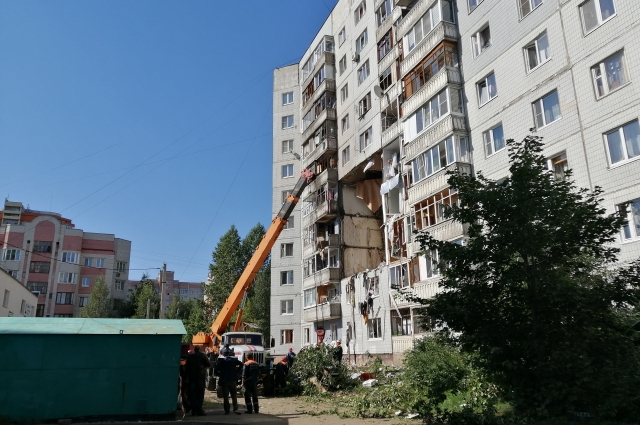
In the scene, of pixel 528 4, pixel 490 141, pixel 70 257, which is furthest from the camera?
pixel 70 257

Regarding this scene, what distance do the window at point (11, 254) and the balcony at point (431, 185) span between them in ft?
188

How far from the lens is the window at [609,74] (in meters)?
17.0

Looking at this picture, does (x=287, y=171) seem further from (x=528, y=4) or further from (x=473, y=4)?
(x=528, y=4)

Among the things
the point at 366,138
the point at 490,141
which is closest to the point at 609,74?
the point at 490,141

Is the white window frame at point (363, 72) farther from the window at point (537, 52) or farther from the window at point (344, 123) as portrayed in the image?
the window at point (537, 52)

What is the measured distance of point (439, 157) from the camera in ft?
82.6

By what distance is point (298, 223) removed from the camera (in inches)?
1796

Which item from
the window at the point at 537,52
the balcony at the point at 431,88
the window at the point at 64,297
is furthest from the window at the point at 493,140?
the window at the point at 64,297

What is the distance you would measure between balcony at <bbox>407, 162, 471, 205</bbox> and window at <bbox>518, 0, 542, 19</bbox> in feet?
23.5

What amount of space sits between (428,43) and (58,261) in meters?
57.4

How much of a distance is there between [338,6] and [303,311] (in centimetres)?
2629

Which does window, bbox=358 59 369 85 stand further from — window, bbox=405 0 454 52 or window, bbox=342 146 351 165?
window, bbox=405 0 454 52

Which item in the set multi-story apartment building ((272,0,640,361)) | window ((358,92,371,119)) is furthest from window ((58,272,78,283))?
window ((358,92,371,119))

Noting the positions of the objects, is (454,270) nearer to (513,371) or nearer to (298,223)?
(513,371)
